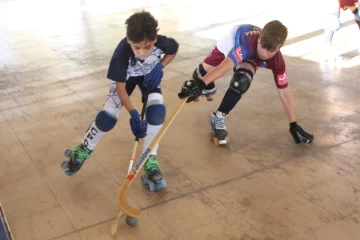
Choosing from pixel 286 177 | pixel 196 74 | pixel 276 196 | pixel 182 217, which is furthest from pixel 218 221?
pixel 196 74

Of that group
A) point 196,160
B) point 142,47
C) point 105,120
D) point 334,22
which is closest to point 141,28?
point 142,47

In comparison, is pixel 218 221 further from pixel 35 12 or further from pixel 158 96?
pixel 35 12

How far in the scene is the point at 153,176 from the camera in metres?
2.87

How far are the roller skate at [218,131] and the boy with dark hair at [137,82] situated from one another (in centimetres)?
64

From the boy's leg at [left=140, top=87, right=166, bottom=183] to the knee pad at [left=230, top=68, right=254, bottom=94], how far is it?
677 mm

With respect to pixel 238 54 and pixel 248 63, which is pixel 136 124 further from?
pixel 248 63

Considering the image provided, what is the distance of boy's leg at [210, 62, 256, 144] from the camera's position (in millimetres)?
3332

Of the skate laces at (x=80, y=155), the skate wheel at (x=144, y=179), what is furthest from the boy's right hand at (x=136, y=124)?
the skate laces at (x=80, y=155)

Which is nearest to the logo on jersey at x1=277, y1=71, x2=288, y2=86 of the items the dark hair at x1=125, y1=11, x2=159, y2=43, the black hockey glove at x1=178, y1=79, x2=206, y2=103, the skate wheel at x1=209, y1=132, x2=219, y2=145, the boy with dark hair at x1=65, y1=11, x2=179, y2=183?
the skate wheel at x1=209, y1=132, x2=219, y2=145

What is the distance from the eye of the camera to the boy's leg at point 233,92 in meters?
3.33

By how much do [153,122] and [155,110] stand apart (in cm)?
8

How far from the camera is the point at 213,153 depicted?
3.31 m

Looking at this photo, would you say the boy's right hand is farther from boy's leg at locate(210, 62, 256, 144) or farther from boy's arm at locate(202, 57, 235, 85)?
boy's leg at locate(210, 62, 256, 144)

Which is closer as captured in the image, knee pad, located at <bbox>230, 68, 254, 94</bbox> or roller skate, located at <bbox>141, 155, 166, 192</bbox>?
roller skate, located at <bbox>141, 155, 166, 192</bbox>
